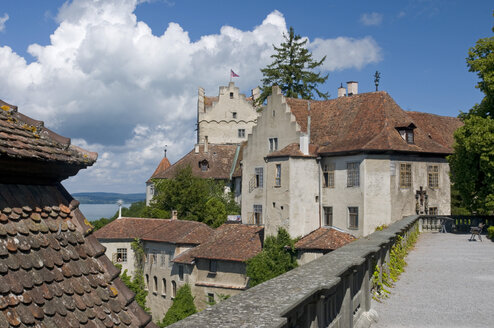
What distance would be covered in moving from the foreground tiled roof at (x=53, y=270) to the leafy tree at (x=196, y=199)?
174 feet

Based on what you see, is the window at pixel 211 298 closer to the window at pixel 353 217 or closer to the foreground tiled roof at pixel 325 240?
the foreground tiled roof at pixel 325 240

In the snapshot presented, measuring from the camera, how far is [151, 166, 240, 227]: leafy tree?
59.3 meters

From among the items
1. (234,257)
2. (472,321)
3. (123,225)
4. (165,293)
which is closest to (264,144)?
(234,257)

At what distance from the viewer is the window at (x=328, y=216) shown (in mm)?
41138

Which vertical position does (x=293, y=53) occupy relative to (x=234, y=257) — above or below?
above

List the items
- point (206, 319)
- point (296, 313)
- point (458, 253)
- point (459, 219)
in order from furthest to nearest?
1. point (459, 219)
2. point (458, 253)
3. point (296, 313)
4. point (206, 319)

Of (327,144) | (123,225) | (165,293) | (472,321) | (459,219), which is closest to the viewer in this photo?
(472,321)

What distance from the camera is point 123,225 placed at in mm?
59719

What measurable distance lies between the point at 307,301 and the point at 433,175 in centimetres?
3744

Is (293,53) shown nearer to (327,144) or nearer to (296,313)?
(327,144)

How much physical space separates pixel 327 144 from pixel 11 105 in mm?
37016

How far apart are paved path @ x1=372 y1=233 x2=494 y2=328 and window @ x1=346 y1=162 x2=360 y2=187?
22139mm

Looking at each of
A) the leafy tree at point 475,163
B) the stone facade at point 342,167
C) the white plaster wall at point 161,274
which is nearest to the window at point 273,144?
the stone facade at point 342,167

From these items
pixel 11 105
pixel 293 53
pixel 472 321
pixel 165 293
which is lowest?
pixel 165 293
